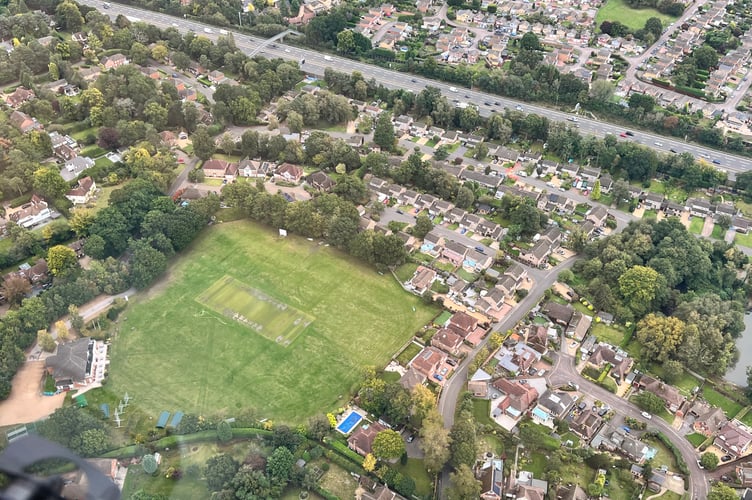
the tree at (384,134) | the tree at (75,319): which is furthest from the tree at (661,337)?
the tree at (75,319)

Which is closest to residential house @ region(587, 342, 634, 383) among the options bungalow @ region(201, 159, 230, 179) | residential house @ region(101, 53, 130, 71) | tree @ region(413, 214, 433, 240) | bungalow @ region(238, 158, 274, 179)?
tree @ region(413, 214, 433, 240)

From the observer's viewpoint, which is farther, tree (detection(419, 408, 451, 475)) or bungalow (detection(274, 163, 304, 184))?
bungalow (detection(274, 163, 304, 184))

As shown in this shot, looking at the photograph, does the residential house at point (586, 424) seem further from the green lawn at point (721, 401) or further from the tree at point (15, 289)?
the tree at point (15, 289)

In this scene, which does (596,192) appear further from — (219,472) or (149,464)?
(149,464)

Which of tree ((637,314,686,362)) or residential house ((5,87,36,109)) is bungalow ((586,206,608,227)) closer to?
tree ((637,314,686,362))

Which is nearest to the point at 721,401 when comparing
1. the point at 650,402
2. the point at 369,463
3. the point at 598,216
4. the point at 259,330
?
the point at 650,402

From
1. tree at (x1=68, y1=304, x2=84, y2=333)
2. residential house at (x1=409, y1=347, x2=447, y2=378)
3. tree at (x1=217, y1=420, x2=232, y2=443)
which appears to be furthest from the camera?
tree at (x1=68, y1=304, x2=84, y2=333)

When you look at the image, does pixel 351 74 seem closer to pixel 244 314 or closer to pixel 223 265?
pixel 223 265
